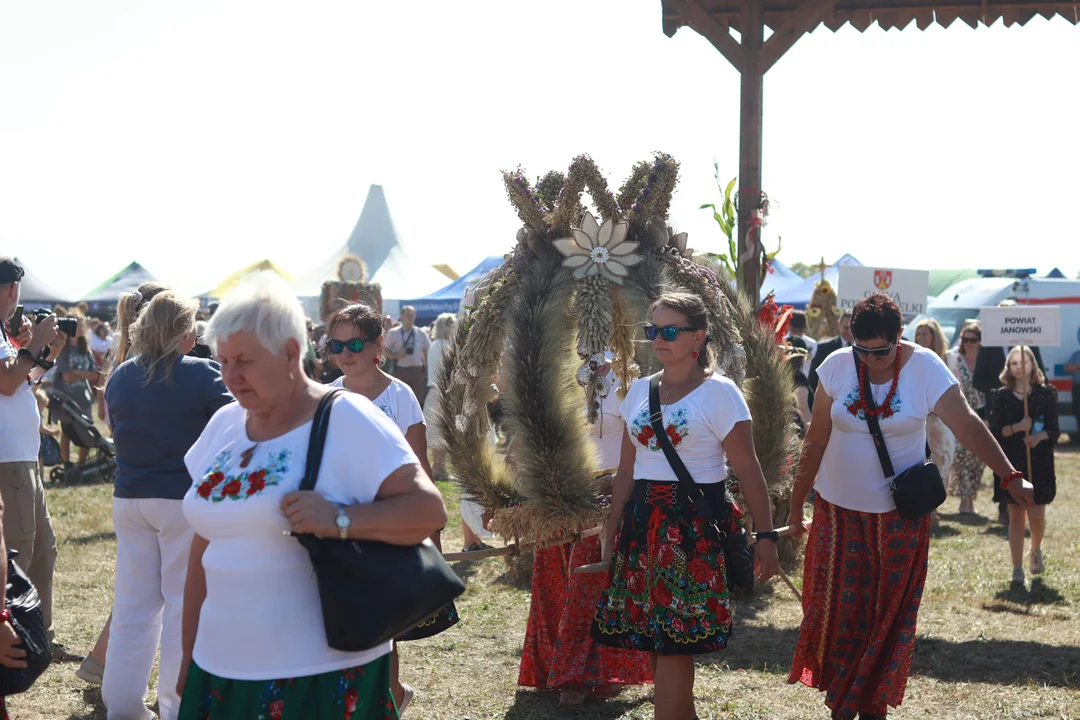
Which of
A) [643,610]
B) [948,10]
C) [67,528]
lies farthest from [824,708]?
[67,528]

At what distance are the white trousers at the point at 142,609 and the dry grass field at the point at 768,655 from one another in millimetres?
678

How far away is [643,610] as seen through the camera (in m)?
4.14

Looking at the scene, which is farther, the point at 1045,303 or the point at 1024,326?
the point at 1045,303

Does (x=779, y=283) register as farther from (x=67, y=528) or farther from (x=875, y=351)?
(x=875, y=351)

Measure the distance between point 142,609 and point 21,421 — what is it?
1211mm

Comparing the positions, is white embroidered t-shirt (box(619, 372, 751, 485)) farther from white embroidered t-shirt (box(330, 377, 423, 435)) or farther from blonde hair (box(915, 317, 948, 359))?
blonde hair (box(915, 317, 948, 359))

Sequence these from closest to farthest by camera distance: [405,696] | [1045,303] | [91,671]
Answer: [405,696]
[91,671]
[1045,303]

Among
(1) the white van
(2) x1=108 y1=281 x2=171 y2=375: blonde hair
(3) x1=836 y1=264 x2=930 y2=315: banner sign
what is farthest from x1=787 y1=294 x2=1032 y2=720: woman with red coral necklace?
(1) the white van

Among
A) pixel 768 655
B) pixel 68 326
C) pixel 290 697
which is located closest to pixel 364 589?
pixel 290 697

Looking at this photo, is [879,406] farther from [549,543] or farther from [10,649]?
[10,649]

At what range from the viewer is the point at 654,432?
4102 millimetres

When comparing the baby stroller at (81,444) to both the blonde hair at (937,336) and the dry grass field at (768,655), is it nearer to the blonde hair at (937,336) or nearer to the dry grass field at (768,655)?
the dry grass field at (768,655)

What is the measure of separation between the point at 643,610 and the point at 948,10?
5.43 meters

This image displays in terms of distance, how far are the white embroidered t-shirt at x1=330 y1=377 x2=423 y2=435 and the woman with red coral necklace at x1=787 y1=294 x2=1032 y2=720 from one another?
5.80ft
